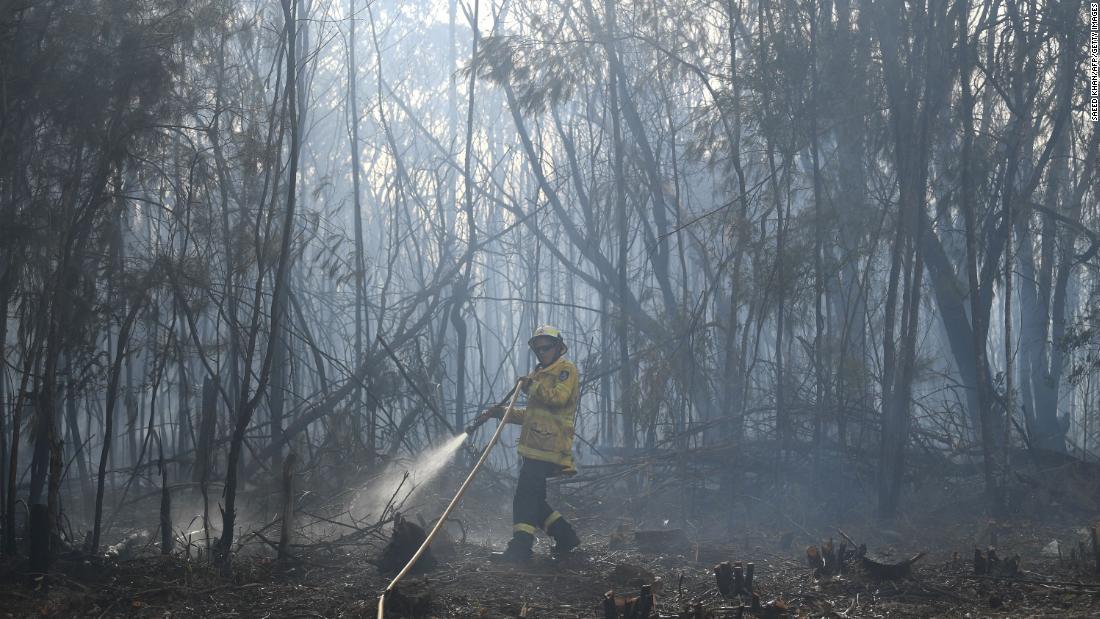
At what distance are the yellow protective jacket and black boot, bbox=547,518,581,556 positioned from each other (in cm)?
43

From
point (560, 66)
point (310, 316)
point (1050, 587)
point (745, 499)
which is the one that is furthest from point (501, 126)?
point (1050, 587)

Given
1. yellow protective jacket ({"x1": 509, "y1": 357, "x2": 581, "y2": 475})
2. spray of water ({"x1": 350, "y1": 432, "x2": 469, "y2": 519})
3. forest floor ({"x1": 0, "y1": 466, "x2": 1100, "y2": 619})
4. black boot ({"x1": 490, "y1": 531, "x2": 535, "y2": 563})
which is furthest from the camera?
spray of water ({"x1": 350, "y1": 432, "x2": 469, "y2": 519})

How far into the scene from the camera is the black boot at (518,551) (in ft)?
26.1

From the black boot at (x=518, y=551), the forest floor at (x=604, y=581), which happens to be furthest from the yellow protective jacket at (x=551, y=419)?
the forest floor at (x=604, y=581)

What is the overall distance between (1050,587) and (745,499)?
4.64 meters

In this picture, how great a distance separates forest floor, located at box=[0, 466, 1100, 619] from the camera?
20.1 feet

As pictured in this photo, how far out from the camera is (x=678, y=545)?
8969 mm

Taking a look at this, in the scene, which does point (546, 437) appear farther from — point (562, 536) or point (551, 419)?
point (562, 536)

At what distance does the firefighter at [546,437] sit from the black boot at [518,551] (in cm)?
15

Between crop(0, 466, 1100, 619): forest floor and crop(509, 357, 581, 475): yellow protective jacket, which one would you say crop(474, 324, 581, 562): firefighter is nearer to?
crop(509, 357, 581, 475): yellow protective jacket

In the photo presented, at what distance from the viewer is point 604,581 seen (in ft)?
23.7

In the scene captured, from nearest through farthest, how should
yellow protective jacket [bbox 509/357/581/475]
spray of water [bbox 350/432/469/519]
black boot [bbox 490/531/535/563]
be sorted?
black boot [bbox 490/531/535/563] → yellow protective jacket [bbox 509/357/581/475] → spray of water [bbox 350/432/469/519]

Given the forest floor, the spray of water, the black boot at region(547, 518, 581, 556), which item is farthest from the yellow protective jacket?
the spray of water

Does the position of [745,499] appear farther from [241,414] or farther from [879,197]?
[241,414]
